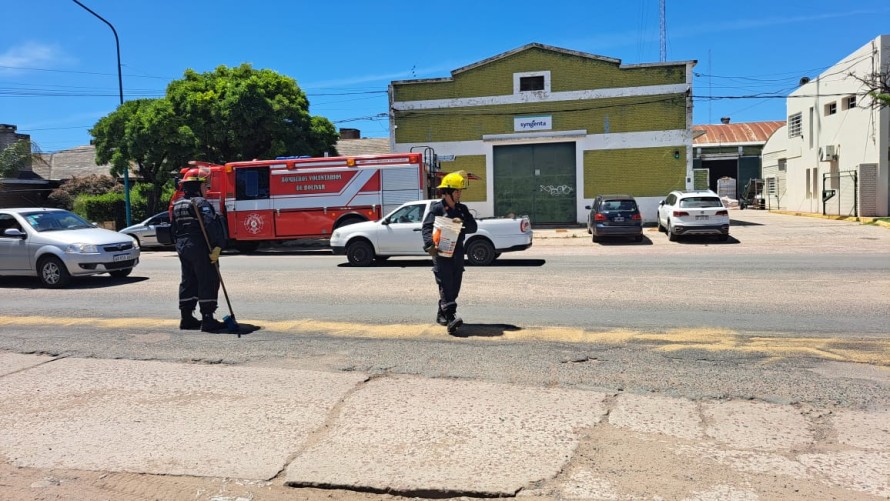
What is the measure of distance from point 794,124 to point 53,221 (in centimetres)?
3453

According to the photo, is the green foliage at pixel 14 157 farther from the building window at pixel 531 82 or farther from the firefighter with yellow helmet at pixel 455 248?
the firefighter with yellow helmet at pixel 455 248

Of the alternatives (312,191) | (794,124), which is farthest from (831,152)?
(312,191)

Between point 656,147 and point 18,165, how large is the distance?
30647 millimetres

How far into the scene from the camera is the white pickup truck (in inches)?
563

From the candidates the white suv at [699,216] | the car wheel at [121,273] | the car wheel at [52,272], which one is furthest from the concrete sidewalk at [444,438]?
the white suv at [699,216]

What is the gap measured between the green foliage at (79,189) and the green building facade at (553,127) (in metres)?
16.3

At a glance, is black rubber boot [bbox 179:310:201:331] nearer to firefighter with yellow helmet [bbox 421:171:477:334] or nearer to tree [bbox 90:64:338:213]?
firefighter with yellow helmet [bbox 421:171:477:334]

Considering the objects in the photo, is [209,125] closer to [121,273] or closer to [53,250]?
[121,273]

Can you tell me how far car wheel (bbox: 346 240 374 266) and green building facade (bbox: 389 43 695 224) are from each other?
11828 mm

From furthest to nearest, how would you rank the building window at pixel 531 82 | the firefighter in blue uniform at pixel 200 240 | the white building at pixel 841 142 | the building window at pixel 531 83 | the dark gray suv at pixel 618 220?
1. the building window at pixel 531 83
2. the building window at pixel 531 82
3. the white building at pixel 841 142
4. the dark gray suv at pixel 618 220
5. the firefighter in blue uniform at pixel 200 240

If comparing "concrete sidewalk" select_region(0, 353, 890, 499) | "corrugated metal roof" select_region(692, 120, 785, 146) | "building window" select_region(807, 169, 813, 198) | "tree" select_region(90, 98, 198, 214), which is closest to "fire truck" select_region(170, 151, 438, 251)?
"tree" select_region(90, 98, 198, 214)

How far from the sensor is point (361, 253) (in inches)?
590

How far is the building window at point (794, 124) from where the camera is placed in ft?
111

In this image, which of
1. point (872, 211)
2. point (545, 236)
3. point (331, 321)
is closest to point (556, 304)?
point (331, 321)
